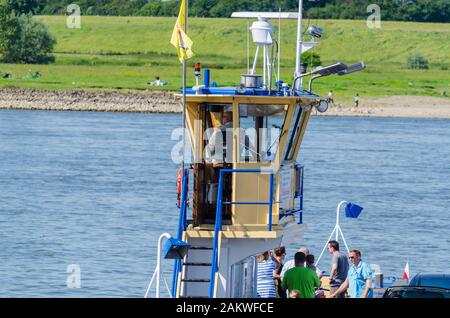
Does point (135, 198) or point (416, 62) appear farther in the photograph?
point (416, 62)

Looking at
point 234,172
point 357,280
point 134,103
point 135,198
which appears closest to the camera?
point 234,172

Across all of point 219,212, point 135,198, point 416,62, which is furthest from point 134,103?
point 219,212

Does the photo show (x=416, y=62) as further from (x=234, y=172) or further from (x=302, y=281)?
(x=302, y=281)

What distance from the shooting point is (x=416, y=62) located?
101 metres

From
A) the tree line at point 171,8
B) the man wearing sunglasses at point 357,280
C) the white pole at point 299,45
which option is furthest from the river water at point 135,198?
the tree line at point 171,8

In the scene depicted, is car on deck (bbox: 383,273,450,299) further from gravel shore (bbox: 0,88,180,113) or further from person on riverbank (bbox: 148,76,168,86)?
person on riverbank (bbox: 148,76,168,86)

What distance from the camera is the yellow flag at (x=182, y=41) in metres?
13.9

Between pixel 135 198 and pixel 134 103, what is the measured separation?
41.9 metres

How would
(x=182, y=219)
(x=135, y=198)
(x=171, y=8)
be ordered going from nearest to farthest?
(x=182, y=219) → (x=135, y=198) → (x=171, y=8)

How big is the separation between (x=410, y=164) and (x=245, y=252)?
152ft

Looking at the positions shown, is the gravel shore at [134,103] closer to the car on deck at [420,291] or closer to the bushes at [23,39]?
the bushes at [23,39]

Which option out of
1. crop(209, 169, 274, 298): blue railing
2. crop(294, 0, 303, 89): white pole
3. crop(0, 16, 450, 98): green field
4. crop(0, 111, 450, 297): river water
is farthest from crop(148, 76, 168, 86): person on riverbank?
crop(209, 169, 274, 298): blue railing
